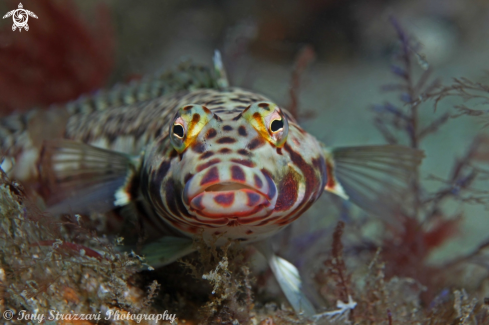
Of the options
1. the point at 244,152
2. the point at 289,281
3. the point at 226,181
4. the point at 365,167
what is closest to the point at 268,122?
the point at 244,152

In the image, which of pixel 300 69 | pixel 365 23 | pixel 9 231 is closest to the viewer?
pixel 9 231

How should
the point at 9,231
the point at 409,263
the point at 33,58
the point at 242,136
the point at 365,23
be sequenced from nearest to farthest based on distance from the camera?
the point at 242,136, the point at 9,231, the point at 409,263, the point at 33,58, the point at 365,23

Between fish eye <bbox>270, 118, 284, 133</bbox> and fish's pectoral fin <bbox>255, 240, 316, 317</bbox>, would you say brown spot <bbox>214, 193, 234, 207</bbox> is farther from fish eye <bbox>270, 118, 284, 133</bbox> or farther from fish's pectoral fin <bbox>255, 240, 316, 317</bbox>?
fish's pectoral fin <bbox>255, 240, 316, 317</bbox>

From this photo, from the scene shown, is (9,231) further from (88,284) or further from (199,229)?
(199,229)

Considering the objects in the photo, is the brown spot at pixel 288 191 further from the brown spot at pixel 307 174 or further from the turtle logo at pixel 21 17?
the turtle logo at pixel 21 17

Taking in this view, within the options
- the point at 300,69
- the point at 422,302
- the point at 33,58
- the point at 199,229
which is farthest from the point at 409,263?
the point at 33,58

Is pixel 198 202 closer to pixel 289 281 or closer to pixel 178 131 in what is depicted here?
pixel 178 131

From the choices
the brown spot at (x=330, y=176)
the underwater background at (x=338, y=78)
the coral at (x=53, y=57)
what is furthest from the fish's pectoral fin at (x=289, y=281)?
the coral at (x=53, y=57)
